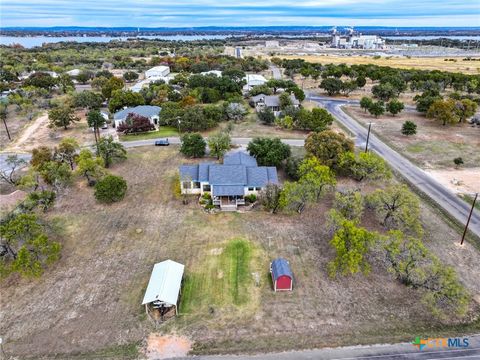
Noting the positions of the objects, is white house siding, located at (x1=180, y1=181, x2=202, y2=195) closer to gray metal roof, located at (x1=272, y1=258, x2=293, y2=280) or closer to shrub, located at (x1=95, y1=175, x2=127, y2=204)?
shrub, located at (x1=95, y1=175, x2=127, y2=204)

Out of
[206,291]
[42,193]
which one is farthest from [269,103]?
[206,291]

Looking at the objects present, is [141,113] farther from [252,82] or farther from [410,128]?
[410,128]

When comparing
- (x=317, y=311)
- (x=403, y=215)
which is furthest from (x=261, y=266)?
(x=403, y=215)

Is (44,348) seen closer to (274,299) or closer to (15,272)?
(15,272)

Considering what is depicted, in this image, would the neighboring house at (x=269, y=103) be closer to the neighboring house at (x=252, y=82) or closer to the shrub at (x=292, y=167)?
the neighboring house at (x=252, y=82)

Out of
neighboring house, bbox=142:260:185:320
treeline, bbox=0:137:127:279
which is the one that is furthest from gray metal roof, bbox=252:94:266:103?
neighboring house, bbox=142:260:185:320

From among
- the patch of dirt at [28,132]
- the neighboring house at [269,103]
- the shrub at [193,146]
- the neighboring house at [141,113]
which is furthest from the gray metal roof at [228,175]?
the patch of dirt at [28,132]

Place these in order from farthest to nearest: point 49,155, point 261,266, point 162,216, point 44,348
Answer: point 49,155 < point 162,216 < point 261,266 < point 44,348
